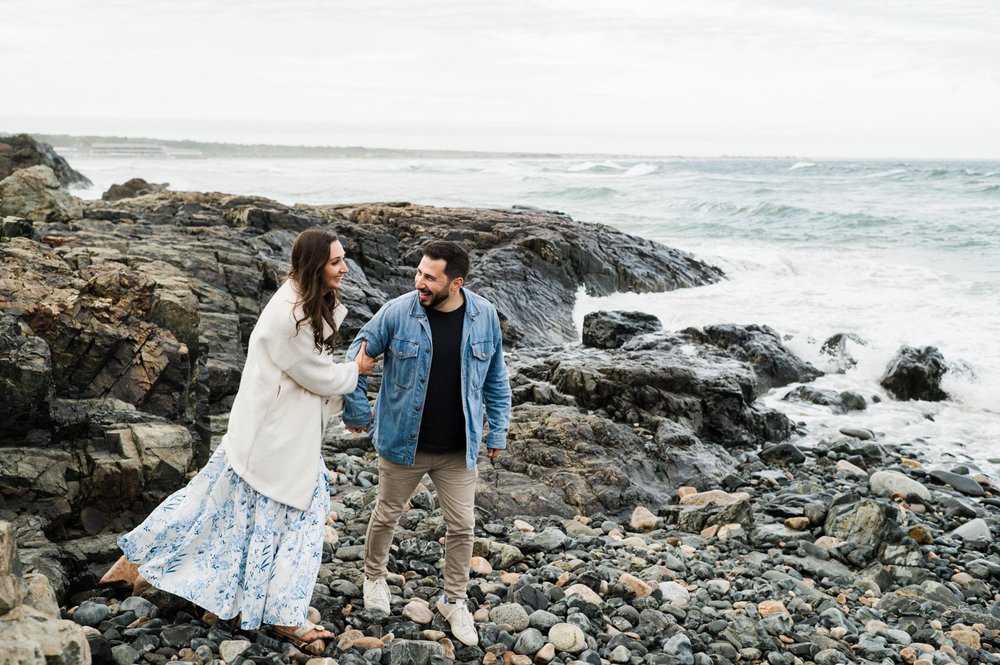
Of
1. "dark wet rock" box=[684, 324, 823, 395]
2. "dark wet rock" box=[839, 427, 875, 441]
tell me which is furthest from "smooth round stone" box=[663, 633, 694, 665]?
"dark wet rock" box=[684, 324, 823, 395]

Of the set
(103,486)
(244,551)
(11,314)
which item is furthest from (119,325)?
(244,551)

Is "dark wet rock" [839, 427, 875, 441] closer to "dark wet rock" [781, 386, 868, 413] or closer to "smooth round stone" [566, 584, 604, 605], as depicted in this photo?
"dark wet rock" [781, 386, 868, 413]

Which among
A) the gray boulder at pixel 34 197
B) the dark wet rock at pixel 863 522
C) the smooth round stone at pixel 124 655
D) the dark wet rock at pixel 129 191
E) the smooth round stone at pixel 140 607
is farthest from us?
the dark wet rock at pixel 129 191

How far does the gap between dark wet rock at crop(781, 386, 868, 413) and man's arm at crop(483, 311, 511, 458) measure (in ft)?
29.1

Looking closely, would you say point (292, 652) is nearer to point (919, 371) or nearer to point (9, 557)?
point (9, 557)

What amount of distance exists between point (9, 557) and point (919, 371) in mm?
13172

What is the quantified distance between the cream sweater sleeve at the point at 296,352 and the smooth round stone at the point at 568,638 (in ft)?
7.10

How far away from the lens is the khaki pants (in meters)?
5.24

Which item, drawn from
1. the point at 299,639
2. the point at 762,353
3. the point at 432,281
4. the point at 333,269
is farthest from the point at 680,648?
the point at 762,353

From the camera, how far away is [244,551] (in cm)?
466

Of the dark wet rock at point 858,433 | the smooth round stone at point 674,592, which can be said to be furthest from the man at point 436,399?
the dark wet rock at point 858,433

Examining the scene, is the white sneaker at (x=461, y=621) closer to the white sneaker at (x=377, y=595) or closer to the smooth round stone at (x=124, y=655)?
the white sneaker at (x=377, y=595)

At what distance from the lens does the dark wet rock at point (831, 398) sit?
13062 millimetres

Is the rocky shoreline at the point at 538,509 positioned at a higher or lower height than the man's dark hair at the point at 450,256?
lower
